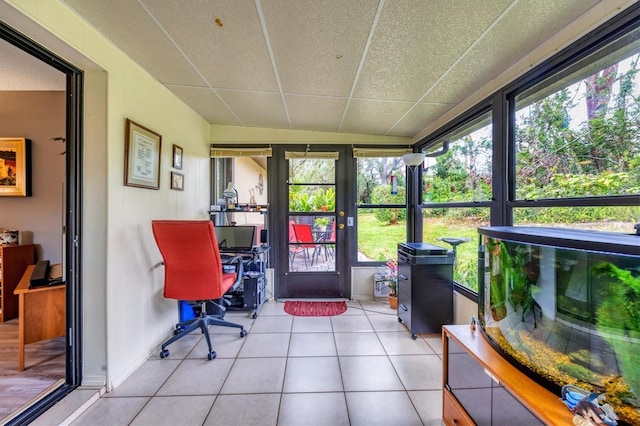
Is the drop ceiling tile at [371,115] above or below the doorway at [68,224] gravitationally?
above

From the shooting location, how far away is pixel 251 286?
9.57 ft

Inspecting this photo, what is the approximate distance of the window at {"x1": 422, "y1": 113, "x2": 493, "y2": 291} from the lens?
2.17m

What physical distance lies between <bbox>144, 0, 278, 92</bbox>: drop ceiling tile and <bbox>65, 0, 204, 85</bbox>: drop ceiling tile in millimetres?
92

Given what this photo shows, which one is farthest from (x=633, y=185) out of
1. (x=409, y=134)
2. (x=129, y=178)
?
(x=129, y=178)

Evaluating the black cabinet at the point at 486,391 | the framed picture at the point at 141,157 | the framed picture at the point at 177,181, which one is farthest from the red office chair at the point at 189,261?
the black cabinet at the point at 486,391

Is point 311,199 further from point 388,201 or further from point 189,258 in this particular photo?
point 189,258

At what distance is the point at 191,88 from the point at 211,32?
36.2 inches

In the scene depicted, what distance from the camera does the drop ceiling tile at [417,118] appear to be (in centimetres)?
247

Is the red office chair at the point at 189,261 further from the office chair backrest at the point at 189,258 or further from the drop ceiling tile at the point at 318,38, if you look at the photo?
the drop ceiling tile at the point at 318,38

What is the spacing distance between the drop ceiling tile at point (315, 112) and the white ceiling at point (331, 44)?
3 cm

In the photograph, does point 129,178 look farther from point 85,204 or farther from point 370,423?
point 370,423

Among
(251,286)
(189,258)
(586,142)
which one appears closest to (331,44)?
(586,142)

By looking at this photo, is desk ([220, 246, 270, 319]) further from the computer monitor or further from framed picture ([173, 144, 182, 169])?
framed picture ([173, 144, 182, 169])

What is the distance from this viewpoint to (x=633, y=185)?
1.18m
